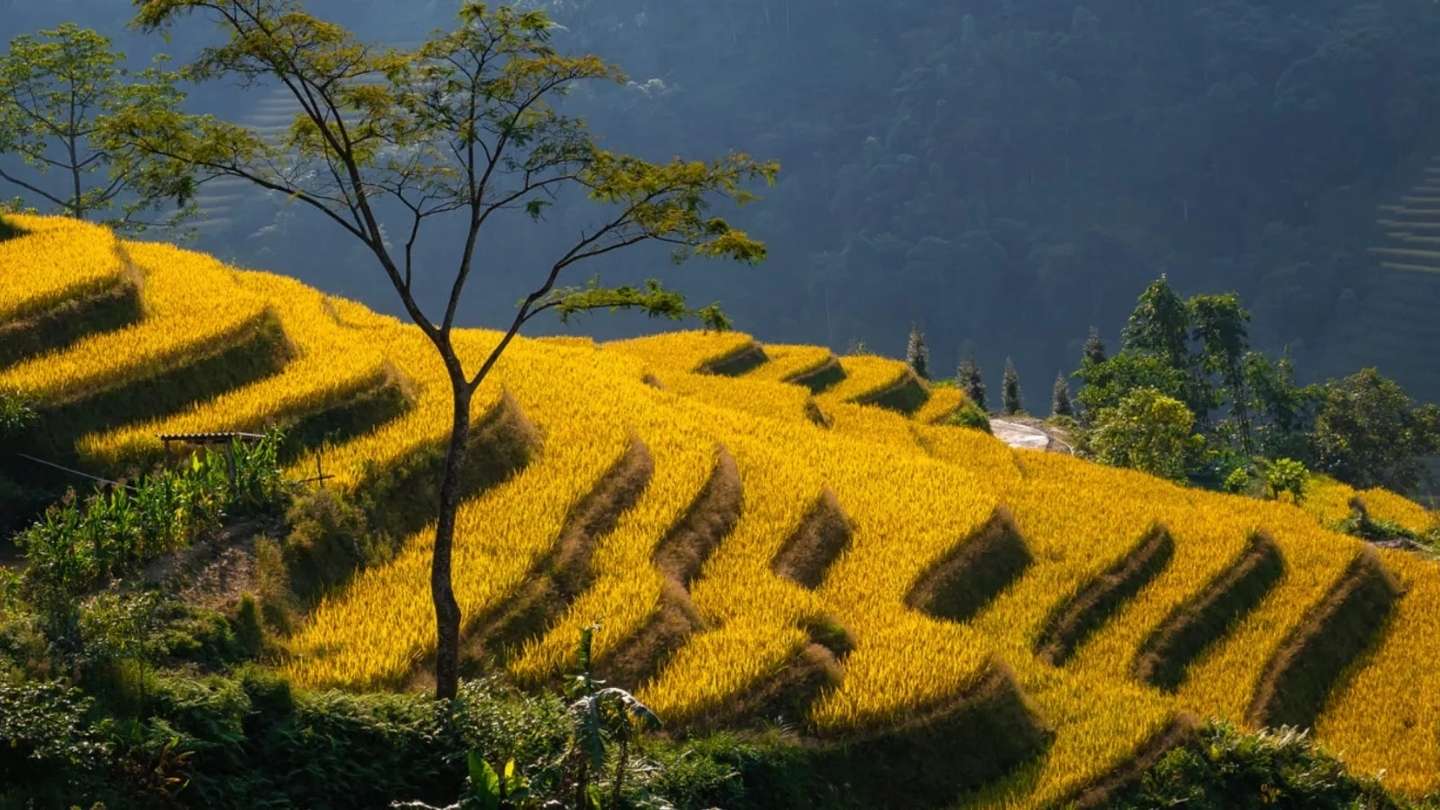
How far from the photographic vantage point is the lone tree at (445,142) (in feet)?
45.5

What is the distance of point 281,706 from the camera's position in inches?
520

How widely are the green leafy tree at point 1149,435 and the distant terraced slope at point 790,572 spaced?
1316cm

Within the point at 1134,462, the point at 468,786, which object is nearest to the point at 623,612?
the point at 468,786

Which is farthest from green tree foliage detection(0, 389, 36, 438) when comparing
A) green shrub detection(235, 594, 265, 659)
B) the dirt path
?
the dirt path

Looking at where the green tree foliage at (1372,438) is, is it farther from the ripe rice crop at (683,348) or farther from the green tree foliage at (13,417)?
the green tree foliage at (13,417)

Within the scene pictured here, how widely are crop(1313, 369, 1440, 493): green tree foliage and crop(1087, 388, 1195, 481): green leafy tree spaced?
27.5 metres

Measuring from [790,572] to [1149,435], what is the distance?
2694 cm

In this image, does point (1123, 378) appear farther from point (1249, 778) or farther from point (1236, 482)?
point (1249, 778)

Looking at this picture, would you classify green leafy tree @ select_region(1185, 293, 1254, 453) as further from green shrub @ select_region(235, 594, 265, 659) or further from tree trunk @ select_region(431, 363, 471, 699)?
green shrub @ select_region(235, 594, 265, 659)

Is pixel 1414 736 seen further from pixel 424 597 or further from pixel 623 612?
pixel 424 597

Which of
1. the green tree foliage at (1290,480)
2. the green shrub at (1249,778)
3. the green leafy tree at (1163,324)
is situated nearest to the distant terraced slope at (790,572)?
the green shrub at (1249,778)

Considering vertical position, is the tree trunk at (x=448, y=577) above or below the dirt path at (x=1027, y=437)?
above

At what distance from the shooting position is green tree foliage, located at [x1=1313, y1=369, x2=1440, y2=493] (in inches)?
2638

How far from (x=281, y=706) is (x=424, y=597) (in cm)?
348
